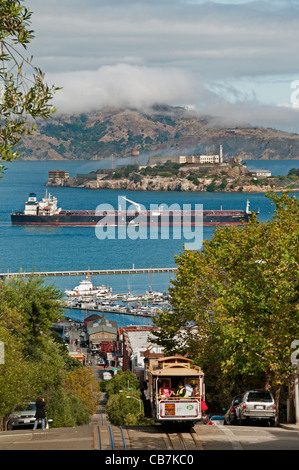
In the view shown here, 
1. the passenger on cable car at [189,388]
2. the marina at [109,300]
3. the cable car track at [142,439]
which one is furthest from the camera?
the marina at [109,300]

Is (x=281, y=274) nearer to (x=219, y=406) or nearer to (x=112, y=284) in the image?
(x=219, y=406)

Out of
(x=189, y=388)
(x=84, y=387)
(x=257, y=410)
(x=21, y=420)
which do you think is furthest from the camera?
(x=84, y=387)

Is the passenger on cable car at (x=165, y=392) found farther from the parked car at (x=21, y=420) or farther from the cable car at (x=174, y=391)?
the parked car at (x=21, y=420)

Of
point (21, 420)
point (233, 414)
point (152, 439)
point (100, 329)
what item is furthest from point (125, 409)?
point (100, 329)

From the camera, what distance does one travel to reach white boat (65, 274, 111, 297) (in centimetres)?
11462

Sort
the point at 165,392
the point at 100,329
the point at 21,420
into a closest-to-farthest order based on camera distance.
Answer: the point at 165,392
the point at 21,420
the point at 100,329

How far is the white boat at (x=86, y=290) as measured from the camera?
376 feet

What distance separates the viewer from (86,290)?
11662 cm

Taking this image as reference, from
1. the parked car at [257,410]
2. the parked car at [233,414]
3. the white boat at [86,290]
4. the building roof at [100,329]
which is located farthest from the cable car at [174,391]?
the white boat at [86,290]

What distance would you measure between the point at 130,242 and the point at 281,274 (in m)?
161

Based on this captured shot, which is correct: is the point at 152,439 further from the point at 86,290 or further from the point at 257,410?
the point at 86,290

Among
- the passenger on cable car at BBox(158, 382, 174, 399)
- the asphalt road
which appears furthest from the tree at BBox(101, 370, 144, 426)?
the asphalt road

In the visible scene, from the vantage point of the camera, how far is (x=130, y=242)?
18312 cm

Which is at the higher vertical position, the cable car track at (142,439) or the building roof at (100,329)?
the building roof at (100,329)
